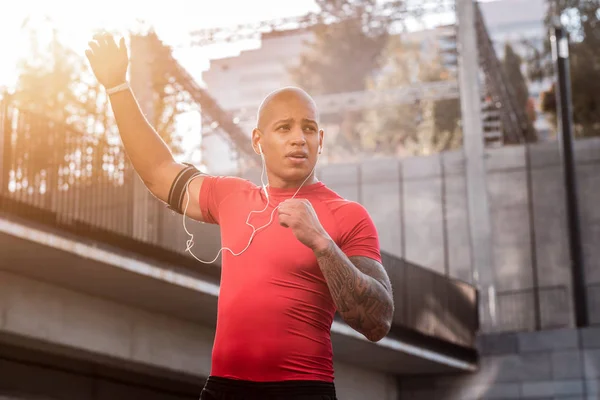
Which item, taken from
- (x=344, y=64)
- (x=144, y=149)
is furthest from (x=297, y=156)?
(x=344, y=64)

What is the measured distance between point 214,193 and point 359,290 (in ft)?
2.97

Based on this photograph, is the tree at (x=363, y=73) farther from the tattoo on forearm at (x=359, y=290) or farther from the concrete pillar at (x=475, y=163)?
the tattoo on forearm at (x=359, y=290)

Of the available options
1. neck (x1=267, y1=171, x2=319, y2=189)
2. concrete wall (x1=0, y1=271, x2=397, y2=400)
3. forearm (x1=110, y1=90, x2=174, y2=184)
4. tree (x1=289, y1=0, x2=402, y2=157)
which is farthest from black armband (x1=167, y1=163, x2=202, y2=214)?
tree (x1=289, y1=0, x2=402, y2=157)

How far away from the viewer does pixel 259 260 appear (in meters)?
4.30

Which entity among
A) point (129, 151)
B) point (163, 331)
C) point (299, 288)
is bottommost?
point (299, 288)

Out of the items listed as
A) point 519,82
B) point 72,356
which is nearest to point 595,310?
point 72,356

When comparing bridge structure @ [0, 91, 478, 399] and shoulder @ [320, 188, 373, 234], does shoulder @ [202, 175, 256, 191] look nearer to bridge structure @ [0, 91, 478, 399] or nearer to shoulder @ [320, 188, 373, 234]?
shoulder @ [320, 188, 373, 234]

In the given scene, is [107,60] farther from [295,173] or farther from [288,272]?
[288,272]

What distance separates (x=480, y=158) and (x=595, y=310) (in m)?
5.58

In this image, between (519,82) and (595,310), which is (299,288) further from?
(519,82)

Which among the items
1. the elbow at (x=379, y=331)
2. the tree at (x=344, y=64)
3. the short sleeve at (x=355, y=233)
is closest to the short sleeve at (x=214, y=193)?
the short sleeve at (x=355, y=233)

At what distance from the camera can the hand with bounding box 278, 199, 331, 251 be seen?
3.94 metres

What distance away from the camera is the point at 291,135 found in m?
4.43

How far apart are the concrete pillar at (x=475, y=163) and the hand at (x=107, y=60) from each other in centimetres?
2655
